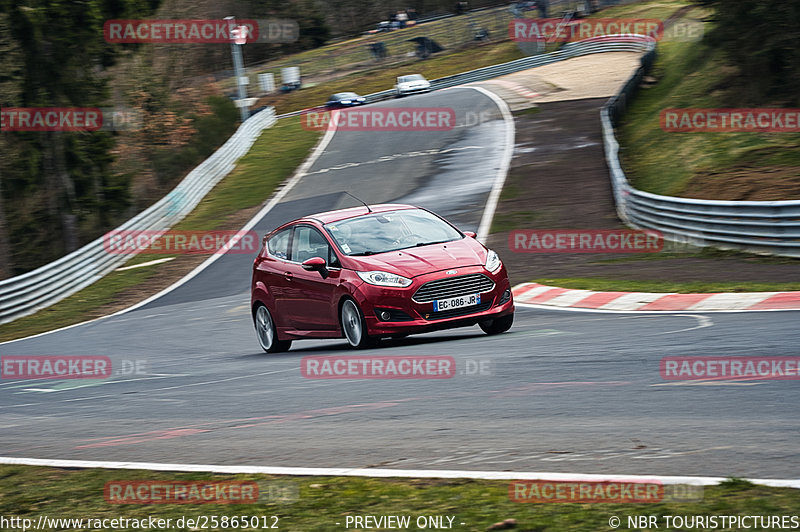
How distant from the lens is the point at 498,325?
11.8 metres

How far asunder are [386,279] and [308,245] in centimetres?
192

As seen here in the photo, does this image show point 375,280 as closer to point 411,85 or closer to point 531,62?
point 411,85

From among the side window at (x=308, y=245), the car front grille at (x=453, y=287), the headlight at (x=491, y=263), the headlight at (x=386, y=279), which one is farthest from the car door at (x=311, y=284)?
the headlight at (x=491, y=263)

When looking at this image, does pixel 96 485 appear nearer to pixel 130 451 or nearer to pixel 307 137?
pixel 130 451

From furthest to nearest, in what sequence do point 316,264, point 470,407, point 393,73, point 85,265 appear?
point 393,73, point 85,265, point 316,264, point 470,407

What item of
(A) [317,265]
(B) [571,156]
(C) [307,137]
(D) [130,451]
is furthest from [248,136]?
(D) [130,451]

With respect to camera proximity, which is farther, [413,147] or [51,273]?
[413,147]

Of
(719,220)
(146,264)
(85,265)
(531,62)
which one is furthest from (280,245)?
(531,62)

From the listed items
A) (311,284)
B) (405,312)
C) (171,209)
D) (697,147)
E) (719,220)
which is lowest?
(171,209)

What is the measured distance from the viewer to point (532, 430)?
6.32m

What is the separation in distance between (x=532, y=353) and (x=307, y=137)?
40.7 m

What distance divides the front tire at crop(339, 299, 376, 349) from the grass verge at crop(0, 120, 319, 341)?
12623mm

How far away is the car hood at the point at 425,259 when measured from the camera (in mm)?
11242

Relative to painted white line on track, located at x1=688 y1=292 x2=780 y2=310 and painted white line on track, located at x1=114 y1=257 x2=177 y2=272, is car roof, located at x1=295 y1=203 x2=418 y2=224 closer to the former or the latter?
painted white line on track, located at x1=688 y1=292 x2=780 y2=310
